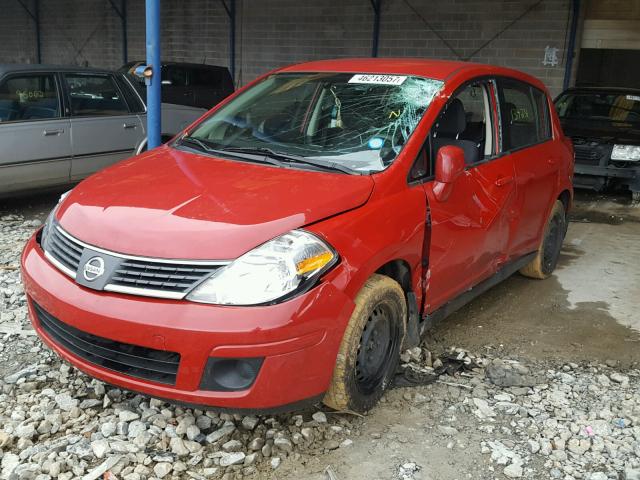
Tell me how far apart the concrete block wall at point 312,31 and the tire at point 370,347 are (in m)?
10.1

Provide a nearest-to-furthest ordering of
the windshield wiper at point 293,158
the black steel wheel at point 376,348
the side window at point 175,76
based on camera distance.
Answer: the black steel wheel at point 376,348, the windshield wiper at point 293,158, the side window at point 175,76

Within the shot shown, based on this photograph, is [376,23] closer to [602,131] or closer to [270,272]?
[602,131]

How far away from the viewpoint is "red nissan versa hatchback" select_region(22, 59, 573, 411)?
8.27 feet

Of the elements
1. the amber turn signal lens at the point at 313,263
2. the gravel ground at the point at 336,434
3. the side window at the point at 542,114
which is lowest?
the gravel ground at the point at 336,434

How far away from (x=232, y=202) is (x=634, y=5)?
11032 millimetres

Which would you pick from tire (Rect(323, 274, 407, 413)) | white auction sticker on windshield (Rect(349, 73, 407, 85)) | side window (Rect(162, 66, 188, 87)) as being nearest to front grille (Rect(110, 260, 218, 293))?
tire (Rect(323, 274, 407, 413))

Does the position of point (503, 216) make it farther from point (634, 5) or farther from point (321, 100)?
point (634, 5)

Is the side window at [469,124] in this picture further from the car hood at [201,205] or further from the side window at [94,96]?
the side window at [94,96]

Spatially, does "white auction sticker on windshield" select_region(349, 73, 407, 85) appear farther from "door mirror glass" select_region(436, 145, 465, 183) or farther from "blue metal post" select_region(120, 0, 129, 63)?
"blue metal post" select_region(120, 0, 129, 63)

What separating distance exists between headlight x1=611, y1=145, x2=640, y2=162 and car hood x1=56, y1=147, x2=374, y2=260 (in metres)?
6.49

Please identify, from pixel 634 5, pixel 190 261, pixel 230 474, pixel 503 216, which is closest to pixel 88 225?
pixel 190 261

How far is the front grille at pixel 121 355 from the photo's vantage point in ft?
8.45

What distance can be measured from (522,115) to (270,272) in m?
2.78

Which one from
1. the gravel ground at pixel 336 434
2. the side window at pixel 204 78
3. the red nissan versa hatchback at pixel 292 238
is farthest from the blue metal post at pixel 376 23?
the gravel ground at pixel 336 434
